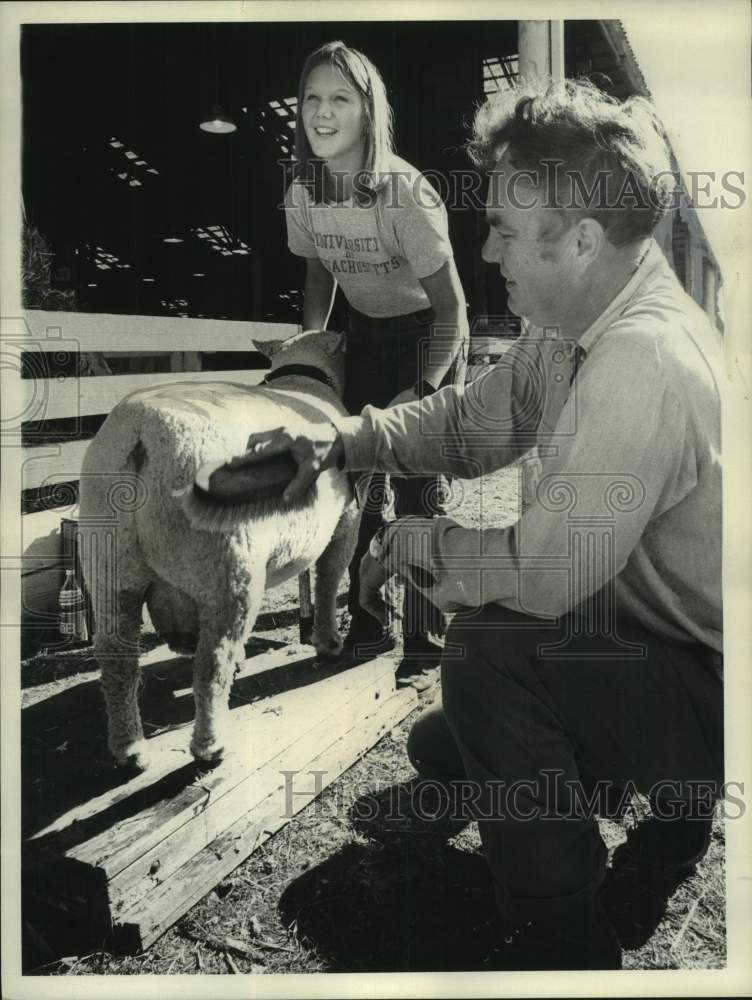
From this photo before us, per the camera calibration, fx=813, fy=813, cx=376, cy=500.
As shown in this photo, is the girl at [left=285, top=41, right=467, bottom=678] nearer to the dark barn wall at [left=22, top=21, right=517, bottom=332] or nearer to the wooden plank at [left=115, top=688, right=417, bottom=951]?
the dark barn wall at [left=22, top=21, right=517, bottom=332]

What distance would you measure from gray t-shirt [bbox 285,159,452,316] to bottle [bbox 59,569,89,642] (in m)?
1.01

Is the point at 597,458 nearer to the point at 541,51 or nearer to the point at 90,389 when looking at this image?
the point at 541,51

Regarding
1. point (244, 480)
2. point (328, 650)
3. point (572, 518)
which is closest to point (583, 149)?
point (572, 518)

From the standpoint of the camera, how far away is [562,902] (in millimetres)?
1869

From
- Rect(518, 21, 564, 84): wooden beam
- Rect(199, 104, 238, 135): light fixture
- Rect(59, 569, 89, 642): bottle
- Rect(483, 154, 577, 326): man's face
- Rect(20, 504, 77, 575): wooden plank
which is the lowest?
Rect(59, 569, 89, 642): bottle

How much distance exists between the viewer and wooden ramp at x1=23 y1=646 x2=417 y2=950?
6.26ft

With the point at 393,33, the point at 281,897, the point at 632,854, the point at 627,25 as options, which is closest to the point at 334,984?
the point at 281,897

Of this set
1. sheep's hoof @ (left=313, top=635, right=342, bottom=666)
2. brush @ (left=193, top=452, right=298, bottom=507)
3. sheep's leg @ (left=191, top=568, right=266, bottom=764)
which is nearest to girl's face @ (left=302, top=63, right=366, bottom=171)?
brush @ (left=193, top=452, right=298, bottom=507)

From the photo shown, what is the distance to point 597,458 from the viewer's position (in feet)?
6.00

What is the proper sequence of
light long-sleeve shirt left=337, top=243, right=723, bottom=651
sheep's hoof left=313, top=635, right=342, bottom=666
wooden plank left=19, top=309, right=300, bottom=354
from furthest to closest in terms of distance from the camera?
sheep's hoof left=313, top=635, right=342, bottom=666 < wooden plank left=19, top=309, right=300, bottom=354 < light long-sleeve shirt left=337, top=243, right=723, bottom=651

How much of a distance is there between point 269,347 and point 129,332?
350 millimetres

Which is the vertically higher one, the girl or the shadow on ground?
the girl

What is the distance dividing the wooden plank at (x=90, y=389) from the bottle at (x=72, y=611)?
16.1 inches

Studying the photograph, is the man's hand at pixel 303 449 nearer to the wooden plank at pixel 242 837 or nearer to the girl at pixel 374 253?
the girl at pixel 374 253
